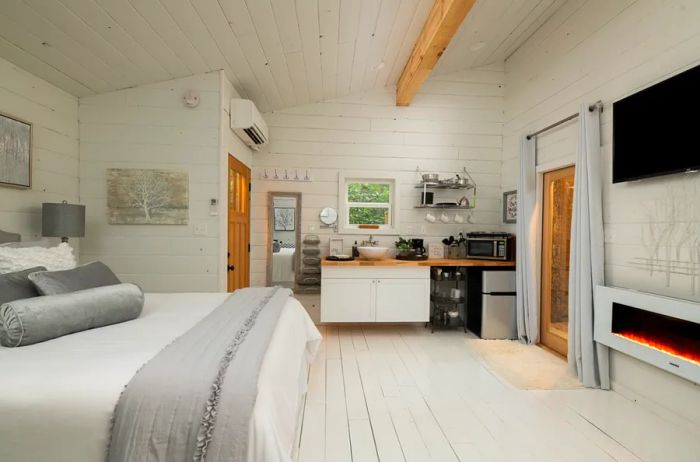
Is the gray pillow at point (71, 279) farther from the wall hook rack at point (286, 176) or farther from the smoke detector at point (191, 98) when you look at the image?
the wall hook rack at point (286, 176)

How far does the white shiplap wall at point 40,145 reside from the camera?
2.31m

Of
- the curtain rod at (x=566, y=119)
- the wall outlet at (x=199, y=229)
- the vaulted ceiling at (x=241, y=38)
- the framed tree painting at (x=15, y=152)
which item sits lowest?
the wall outlet at (x=199, y=229)

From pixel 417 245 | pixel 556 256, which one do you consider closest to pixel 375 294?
pixel 417 245

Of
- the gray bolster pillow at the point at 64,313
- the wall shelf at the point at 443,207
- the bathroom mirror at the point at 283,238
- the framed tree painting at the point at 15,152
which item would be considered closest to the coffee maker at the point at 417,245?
the wall shelf at the point at 443,207

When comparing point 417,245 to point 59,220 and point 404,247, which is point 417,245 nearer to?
point 404,247

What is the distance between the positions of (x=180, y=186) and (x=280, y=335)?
2226 millimetres

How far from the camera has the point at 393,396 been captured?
2.35 m

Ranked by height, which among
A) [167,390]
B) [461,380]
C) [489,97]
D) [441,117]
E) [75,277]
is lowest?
[461,380]

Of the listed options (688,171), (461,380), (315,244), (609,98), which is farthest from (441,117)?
(461,380)

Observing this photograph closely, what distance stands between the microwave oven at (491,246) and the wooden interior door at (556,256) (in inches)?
14.8

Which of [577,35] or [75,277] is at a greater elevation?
[577,35]

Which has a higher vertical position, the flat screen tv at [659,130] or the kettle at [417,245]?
the flat screen tv at [659,130]

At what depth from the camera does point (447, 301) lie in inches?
157

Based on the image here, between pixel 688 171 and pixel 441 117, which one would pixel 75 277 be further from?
Result: pixel 441 117
